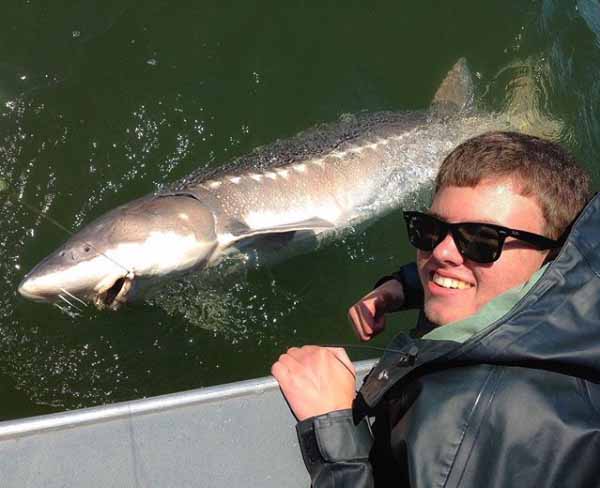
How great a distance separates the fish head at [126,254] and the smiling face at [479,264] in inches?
65.1

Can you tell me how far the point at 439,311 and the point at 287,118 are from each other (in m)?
3.13

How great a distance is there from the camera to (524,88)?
16.6 ft

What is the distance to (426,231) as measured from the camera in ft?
5.77

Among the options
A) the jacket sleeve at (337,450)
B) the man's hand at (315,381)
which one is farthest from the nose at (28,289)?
the jacket sleeve at (337,450)

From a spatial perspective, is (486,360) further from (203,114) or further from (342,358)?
(203,114)

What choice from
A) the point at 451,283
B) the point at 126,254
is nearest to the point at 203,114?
the point at 126,254

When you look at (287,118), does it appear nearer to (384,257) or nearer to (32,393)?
(384,257)

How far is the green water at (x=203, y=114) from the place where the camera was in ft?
11.1

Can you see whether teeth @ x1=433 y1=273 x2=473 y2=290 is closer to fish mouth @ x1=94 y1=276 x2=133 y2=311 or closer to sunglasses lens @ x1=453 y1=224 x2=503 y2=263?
sunglasses lens @ x1=453 y1=224 x2=503 y2=263

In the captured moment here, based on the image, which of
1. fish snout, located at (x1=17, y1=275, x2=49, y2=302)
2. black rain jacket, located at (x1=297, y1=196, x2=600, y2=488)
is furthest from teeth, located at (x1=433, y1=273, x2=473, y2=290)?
fish snout, located at (x1=17, y1=275, x2=49, y2=302)

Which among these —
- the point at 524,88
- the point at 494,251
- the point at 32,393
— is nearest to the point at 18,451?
the point at 32,393

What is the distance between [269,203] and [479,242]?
2127 mm

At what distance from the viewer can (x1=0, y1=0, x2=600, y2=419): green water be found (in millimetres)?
3373

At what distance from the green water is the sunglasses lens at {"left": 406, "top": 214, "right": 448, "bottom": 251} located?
1792mm
